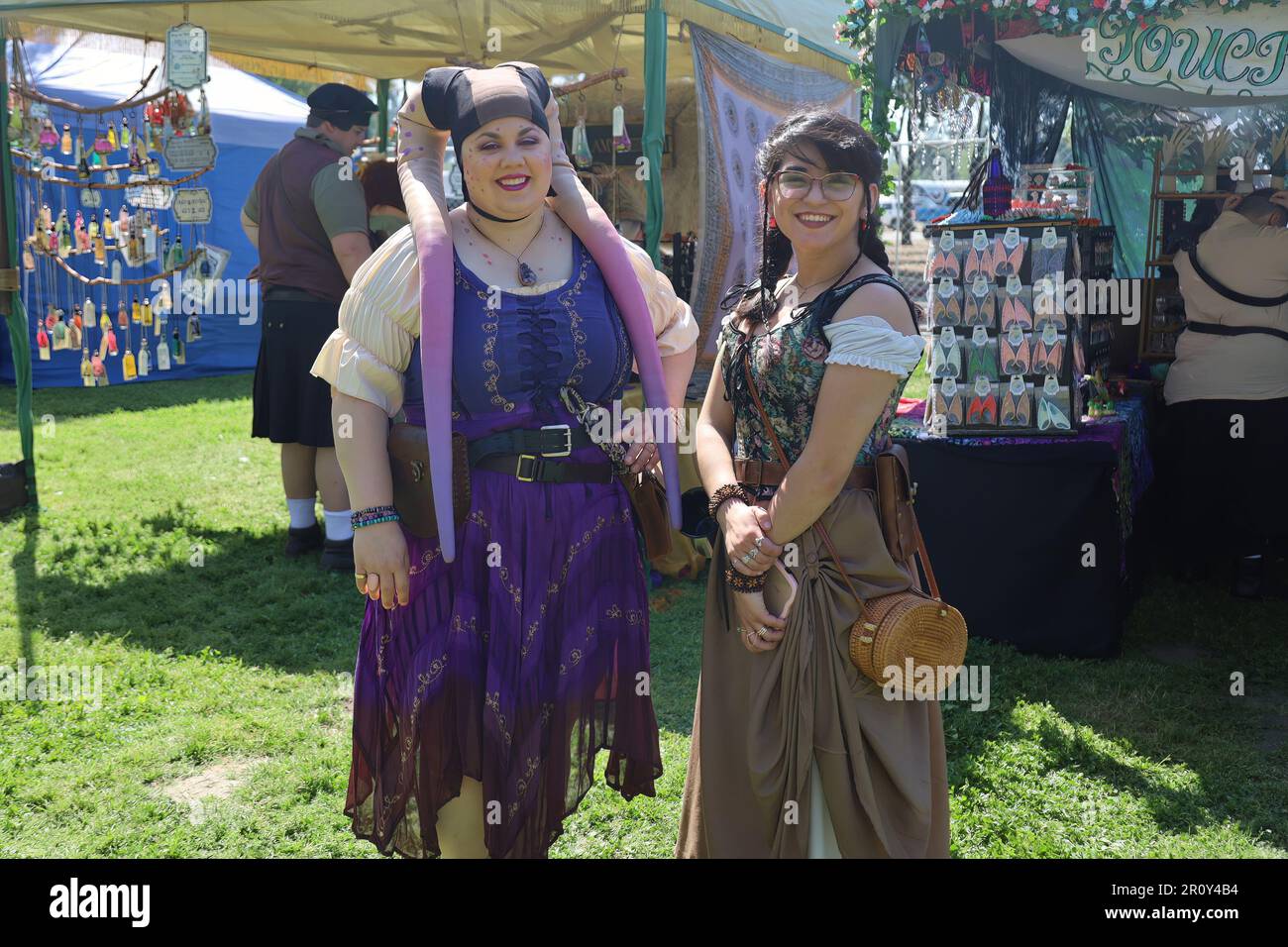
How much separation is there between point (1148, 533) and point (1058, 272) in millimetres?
1948

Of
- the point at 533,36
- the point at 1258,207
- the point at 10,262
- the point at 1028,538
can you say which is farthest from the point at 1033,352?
the point at 10,262

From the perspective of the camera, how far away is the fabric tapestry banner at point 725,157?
5.17 metres

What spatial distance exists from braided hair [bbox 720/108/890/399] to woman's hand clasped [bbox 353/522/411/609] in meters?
0.74

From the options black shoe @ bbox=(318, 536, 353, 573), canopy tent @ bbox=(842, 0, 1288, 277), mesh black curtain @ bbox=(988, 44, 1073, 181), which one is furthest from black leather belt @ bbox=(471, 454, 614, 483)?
mesh black curtain @ bbox=(988, 44, 1073, 181)

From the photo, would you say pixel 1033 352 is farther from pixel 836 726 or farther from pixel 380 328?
pixel 380 328

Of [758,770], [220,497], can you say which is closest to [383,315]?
[758,770]

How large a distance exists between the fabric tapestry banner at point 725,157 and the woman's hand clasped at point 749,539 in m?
2.96

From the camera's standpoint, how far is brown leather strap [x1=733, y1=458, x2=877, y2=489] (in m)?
2.17

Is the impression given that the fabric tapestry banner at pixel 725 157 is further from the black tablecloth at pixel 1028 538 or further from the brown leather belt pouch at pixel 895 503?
the brown leather belt pouch at pixel 895 503

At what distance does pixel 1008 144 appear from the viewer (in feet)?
19.2

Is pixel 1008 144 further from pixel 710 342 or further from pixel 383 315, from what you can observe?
→ pixel 383 315

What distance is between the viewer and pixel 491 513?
7.32 ft

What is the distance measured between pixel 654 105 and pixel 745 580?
309 cm

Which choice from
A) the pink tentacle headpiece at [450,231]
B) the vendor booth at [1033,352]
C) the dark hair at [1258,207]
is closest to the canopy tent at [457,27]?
the vendor booth at [1033,352]
